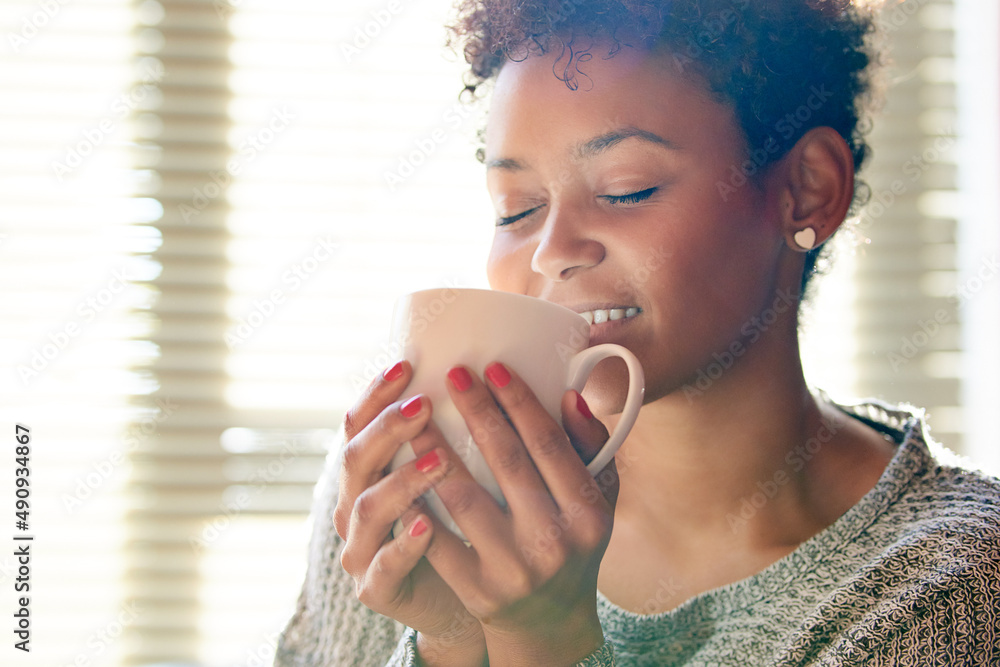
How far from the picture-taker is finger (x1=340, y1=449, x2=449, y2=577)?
1.91 ft

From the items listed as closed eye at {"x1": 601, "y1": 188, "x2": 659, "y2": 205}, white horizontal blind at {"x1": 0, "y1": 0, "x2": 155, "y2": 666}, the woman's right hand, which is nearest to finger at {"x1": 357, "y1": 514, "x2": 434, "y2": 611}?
the woman's right hand

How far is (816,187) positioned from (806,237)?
0.21 ft

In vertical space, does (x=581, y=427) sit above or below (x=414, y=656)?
above

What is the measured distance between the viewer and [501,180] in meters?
0.83

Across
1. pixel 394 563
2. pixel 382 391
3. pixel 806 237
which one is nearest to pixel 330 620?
pixel 394 563

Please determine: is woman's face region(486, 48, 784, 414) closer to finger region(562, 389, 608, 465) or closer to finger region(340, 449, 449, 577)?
finger region(562, 389, 608, 465)

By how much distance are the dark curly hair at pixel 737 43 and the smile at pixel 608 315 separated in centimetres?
22

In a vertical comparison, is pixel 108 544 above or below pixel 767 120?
below

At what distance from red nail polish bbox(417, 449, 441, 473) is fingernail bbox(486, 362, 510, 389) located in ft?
0.23

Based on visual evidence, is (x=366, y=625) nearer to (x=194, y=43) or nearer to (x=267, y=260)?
(x=267, y=260)

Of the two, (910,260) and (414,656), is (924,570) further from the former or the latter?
(910,260)

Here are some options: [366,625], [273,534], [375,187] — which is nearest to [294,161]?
[375,187]

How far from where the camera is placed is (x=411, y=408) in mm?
576

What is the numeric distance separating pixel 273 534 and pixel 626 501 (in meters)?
1.01
